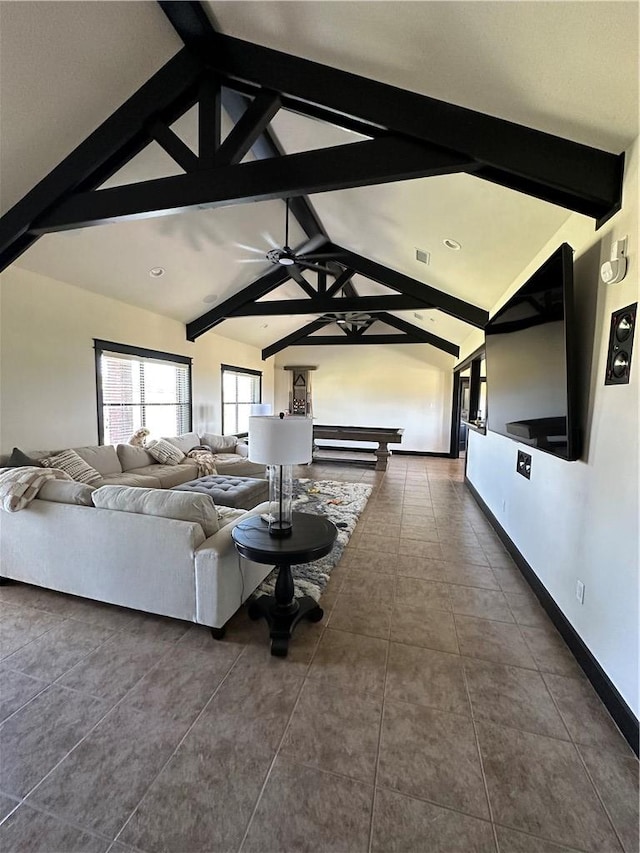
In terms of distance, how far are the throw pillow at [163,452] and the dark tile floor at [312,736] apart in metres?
2.72

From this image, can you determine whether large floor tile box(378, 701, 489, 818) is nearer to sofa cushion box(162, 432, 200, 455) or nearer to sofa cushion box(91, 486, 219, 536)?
sofa cushion box(91, 486, 219, 536)

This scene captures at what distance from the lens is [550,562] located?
245 centimetres

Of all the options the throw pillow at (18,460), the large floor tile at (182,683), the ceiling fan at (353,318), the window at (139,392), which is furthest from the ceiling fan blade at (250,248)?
the large floor tile at (182,683)

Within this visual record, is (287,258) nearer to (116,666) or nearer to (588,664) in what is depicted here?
(116,666)

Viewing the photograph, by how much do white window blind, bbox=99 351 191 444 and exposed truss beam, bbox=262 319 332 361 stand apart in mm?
3082

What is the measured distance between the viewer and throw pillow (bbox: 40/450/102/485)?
3.78m

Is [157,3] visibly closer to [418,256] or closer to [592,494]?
[418,256]

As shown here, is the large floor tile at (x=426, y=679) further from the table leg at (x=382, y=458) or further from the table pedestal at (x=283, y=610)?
the table leg at (x=382, y=458)

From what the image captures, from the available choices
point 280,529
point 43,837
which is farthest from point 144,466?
point 43,837

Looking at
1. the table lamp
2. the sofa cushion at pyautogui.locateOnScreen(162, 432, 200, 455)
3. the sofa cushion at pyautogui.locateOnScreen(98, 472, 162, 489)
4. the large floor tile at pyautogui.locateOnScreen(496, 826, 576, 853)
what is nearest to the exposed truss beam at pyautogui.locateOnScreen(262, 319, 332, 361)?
the sofa cushion at pyautogui.locateOnScreen(162, 432, 200, 455)

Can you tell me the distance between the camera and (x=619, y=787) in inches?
53.0

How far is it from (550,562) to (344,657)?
5.18 feet

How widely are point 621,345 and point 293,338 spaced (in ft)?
25.8

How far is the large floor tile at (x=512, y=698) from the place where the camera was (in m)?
1.61
